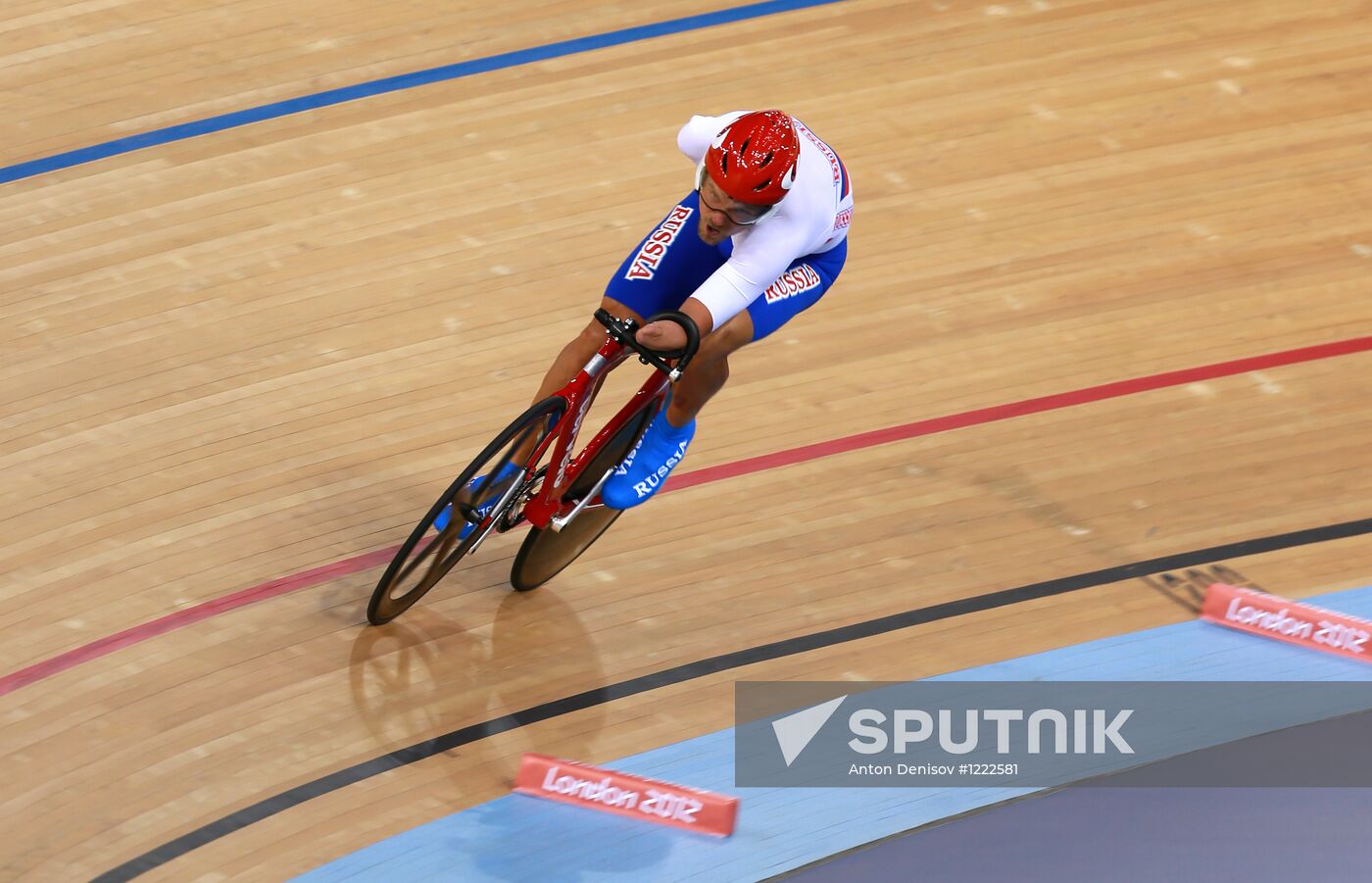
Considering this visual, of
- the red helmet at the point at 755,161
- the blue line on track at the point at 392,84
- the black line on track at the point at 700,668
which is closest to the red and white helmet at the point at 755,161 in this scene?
the red helmet at the point at 755,161

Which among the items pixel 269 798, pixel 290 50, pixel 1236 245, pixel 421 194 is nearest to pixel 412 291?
pixel 421 194

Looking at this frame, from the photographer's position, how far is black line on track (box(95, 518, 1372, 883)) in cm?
317

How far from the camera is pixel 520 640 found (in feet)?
12.2

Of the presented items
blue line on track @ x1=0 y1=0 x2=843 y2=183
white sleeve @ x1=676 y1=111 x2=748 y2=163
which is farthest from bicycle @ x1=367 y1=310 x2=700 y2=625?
blue line on track @ x1=0 y1=0 x2=843 y2=183

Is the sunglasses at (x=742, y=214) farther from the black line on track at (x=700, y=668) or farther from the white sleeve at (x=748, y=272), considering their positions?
the black line on track at (x=700, y=668)

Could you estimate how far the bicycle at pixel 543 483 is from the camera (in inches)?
128

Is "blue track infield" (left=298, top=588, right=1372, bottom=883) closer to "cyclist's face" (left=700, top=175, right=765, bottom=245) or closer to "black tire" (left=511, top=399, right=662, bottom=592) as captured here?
"black tire" (left=511, top=399, right=662, bottom=592)

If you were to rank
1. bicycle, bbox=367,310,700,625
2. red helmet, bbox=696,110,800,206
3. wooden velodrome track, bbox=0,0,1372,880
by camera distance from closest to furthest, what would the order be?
red helmet, bbox=696,110,800,206, bicycle, bbox=367,310,700,625, wooden velodrome track, bbox=0,0,1372,880

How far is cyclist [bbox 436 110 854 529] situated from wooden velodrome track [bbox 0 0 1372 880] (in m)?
0.61

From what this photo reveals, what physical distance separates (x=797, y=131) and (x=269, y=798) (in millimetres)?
1819

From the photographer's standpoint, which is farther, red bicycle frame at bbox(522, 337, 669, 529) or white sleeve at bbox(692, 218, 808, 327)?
red bicycle frame at bbox(522, 337, 669, 529)

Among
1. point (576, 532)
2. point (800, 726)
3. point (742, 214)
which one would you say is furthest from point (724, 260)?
point (800, 726)

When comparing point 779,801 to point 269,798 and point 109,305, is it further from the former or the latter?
point 109,305

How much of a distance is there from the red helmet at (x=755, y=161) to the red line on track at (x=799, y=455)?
131 cm
